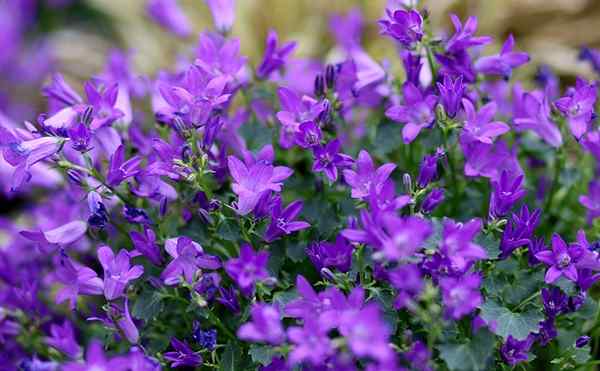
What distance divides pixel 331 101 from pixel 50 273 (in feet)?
2.16

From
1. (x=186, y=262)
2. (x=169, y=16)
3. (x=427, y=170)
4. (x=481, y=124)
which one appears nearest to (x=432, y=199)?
(x=427, y=170)

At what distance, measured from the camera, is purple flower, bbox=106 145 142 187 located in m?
1.03

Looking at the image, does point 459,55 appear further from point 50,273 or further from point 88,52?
point 88,52

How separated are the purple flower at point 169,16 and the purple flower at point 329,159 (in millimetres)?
1030

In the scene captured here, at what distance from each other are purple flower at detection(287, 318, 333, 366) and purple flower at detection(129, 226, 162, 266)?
0.32 meters

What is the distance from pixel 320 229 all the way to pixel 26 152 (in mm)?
445

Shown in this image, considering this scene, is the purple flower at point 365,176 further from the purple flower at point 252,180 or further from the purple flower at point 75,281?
the purple flower at point 75,281

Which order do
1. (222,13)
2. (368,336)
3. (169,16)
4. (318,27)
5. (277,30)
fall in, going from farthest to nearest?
(277,30) < (318,27) < (169,16) < (222,13) < (368,336)

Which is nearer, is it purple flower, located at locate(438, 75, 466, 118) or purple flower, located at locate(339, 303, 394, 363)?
purple flower, located at locate(339, 303, 394, 363)

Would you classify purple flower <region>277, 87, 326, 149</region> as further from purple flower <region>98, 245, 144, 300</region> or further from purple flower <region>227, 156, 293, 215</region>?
purple flower <region>98, 245, 144, 300</region>

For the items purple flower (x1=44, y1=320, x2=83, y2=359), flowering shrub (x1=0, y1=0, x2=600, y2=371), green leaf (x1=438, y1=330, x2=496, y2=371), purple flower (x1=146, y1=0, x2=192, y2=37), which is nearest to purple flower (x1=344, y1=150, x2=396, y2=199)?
flowering shrub (x1=0, y1=0, x2=600, y2=371)

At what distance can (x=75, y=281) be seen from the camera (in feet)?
3.60

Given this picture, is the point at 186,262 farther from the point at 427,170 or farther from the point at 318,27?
the point at 318,27

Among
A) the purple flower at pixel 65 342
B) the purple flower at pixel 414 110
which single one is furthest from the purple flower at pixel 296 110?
the purple flower at pixel 65 342
